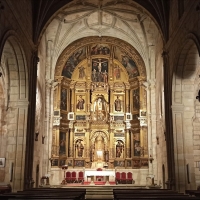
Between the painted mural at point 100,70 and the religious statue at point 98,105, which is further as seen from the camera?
the painted mural at point 100,70

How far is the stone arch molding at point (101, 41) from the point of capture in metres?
24.1

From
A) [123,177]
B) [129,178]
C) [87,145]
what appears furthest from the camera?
[87,145]

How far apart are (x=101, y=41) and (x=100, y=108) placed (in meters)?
5.32

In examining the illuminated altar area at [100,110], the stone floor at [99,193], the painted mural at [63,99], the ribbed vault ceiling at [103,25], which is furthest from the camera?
the painted mural at [63,99]

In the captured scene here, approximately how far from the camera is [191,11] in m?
11.7

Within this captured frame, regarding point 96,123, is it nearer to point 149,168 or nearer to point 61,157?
point 61,157

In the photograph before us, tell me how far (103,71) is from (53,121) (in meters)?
6.08

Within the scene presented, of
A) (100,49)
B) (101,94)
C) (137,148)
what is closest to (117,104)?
(101,94)

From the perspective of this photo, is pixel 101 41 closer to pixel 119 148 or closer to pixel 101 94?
pixel 101 94

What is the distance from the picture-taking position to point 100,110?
81.4 feet

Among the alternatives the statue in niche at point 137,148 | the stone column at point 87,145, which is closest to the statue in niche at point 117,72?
the stone column at point 87,145

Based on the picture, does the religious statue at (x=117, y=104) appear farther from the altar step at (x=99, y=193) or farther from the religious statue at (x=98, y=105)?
the altar step at (x=99, y=193)

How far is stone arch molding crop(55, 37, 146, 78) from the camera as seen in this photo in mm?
24094

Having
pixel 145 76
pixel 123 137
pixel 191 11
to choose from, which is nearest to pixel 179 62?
pixel 191 11
